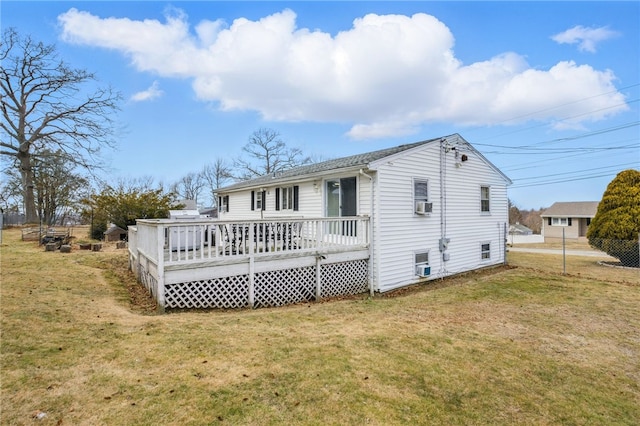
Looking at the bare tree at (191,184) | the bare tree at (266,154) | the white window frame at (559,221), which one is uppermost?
the bare tree at (266,154)

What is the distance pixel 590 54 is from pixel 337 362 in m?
18.8

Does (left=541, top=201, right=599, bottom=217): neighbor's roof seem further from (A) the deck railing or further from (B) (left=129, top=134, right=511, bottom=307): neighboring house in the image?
(A) the deck railing

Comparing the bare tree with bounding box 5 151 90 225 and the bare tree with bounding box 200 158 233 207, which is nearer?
the bare tree with bounding box 5 151 90 225

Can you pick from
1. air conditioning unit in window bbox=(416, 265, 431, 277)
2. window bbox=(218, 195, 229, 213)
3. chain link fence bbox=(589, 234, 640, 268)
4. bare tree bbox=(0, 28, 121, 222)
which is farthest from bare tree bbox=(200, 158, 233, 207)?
chain link fence bbox=(589, 234, 640, 268)

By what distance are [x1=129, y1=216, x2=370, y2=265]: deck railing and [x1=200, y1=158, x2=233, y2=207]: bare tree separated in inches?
1286

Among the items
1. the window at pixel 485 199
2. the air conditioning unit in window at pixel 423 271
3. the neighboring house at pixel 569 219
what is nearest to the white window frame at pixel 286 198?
the air conditioning unit in window at pixel 423 271

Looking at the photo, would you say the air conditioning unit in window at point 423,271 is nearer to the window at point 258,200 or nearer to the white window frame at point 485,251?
the white window frame at point 485,251

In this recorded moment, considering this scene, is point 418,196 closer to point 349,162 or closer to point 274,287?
point 349,162

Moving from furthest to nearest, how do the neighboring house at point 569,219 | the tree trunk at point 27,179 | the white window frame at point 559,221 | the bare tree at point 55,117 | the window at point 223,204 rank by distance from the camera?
the white window frame at point 559,221
the neighboring house at point 569,219
the tree trunk at point 27,179
the bare tree at point 55,117
the window at point 223,204

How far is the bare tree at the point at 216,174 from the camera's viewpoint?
4169 centimetres

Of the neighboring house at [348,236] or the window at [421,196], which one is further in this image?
the window at [421,196]

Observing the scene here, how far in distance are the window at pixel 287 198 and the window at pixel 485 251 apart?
23.2 ft

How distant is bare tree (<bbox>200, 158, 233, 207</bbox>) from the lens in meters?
41.7

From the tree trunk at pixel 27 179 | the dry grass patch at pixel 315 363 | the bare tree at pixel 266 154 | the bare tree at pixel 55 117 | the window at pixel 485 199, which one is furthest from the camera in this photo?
Answer: the bare tree at pixel 266 154
